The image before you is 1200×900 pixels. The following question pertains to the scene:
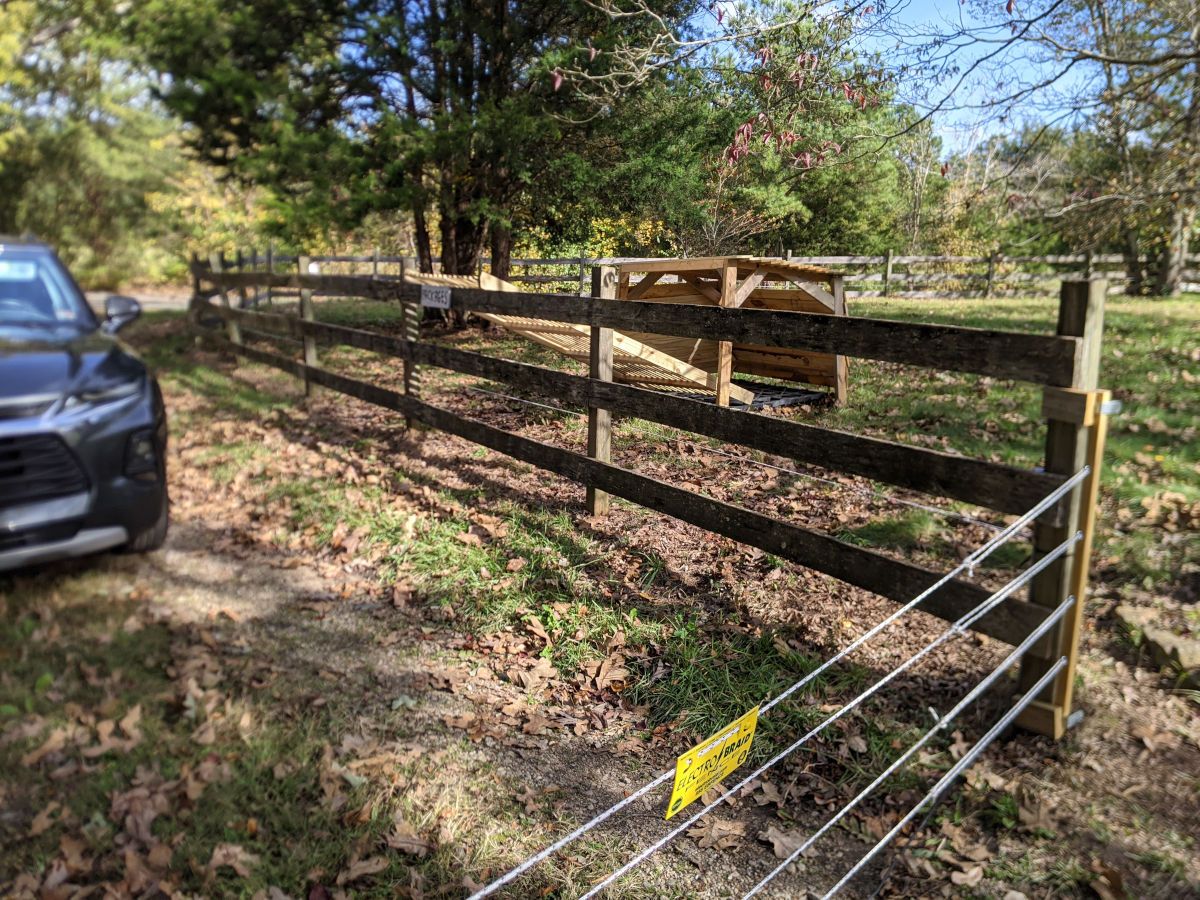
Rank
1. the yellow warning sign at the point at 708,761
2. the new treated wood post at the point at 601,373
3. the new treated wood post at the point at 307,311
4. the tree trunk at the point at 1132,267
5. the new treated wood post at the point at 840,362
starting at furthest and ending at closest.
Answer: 1. the tree trunk at the point at 1132,267
2. the new treated wood post at the point at 307,311
3. the new treated wood post at the point at 840,362
4. the new treated wood post at the point at 601,373
5. the yellow warning sign at the point at 708,761

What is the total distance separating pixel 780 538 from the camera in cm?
379

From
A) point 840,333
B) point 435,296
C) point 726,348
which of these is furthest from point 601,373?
point 435,296

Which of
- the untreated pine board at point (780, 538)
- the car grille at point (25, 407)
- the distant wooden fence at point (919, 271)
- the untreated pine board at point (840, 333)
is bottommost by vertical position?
the untreated pine board at point (780, 538)

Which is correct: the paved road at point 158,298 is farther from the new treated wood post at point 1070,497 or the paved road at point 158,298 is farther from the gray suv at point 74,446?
the new treated wood post at point 1070,497

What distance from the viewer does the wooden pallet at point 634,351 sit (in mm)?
6133

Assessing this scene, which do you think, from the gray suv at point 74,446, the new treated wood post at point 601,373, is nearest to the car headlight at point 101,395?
the gray suv at point 74,446

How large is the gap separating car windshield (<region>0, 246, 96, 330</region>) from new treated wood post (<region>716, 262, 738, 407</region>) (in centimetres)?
422

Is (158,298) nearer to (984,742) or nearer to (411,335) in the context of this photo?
(411,335)

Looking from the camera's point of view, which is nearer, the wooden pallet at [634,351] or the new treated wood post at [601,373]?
the new treated wood post at [601,373]

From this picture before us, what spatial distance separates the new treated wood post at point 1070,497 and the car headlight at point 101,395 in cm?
443

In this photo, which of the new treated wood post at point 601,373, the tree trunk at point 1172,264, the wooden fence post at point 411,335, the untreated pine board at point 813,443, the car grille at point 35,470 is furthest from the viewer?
the tree trunk at point 1172,264

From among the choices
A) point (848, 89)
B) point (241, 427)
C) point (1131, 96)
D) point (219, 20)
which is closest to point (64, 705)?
point (848, 89)

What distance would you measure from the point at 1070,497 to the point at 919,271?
5.27 m

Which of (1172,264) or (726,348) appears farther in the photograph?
(1172,264)
